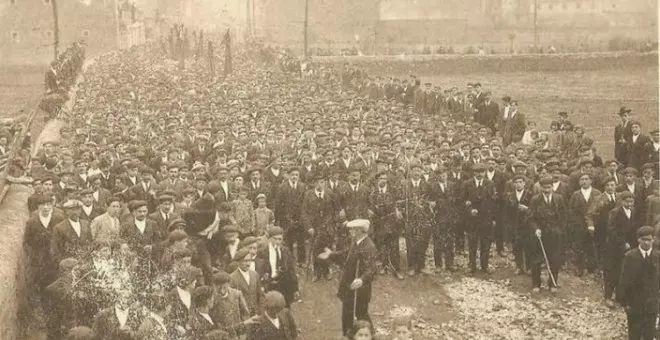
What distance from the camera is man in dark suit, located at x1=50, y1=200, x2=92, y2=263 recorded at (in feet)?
26.2

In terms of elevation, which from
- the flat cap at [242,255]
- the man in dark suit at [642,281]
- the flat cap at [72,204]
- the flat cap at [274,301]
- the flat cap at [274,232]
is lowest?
the man in dark suit at [642,281]

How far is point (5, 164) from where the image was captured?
11.3 metres

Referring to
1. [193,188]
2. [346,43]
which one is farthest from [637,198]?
[346,43]

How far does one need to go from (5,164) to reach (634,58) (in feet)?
124

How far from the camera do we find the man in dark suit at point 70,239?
26.2 feet

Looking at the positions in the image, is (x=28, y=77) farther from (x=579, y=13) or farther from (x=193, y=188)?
(x=579, y=13)

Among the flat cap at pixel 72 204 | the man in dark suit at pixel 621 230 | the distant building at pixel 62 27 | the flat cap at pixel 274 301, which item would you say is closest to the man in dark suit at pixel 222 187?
the flat cap at pixel 72 204

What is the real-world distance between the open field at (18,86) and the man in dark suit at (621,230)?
25.6 meters

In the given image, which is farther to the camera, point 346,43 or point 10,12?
point 346,43

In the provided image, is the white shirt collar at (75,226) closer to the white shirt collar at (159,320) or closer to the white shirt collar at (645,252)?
the white shirt collar at (159,320)

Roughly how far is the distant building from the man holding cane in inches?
1311

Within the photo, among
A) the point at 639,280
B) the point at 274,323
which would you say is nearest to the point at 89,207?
the point at 274,323

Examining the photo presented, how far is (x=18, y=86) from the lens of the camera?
37.1m

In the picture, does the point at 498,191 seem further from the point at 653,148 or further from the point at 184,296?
the point at 184,296
